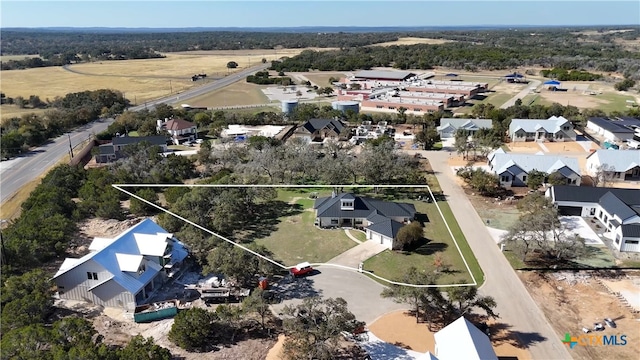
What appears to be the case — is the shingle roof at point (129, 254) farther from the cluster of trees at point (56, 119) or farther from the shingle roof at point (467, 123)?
the shingle roof at point (467, 123)

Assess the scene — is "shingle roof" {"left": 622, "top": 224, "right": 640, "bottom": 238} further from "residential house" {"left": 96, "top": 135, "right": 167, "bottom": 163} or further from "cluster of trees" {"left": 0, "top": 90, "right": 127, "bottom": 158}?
"cluster of trees" {"left": 0, "top": 90, "right": 127, "bottom": 158}

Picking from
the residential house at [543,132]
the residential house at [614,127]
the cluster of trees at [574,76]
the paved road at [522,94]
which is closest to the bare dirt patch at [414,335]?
the residential house at [543,132]

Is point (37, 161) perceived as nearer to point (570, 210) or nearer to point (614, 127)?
point (570, 210)

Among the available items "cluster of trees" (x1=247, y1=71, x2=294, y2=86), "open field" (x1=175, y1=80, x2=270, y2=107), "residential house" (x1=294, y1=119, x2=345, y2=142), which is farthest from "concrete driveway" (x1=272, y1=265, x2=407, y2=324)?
"cluster of trees" (x1=247, y1=71, x2=294, y2=86)

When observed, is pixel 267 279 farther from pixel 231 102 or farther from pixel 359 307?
pixel 231 102

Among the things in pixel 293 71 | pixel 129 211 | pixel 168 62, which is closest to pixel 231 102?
pixel 293 71

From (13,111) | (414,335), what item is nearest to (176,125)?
(13,111)
